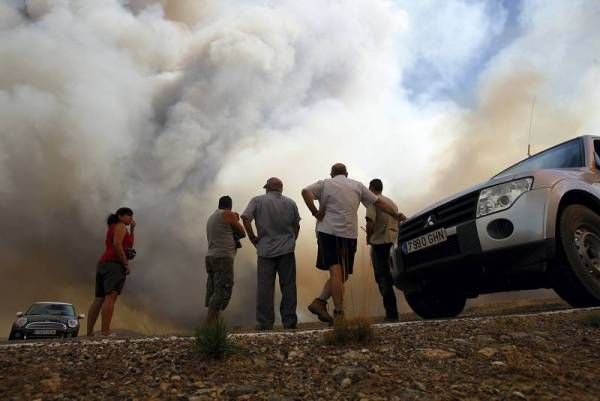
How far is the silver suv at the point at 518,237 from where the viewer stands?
4605mm

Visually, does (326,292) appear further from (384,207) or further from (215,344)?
(215,344)

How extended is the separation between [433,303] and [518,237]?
192cm

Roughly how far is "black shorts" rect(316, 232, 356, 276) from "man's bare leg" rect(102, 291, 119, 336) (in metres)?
2.51

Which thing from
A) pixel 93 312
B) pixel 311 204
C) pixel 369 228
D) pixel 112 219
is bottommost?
pixel 93 312

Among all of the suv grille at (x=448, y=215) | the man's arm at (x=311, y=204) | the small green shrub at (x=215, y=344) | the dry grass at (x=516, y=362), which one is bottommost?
the dry grass at (x=516, y=362)

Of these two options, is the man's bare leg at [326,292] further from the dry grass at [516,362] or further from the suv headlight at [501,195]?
the dry grass at [516,362]

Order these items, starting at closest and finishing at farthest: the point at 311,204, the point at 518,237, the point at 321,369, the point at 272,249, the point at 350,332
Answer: the point at 321,369 → the point at 350,332 → the point at 518,237 → the point at 311,204 → the point at 272,249

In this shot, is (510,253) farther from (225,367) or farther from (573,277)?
(225,367)

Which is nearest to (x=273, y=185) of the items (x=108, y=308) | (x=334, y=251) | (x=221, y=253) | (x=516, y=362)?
(x=221, y=253)

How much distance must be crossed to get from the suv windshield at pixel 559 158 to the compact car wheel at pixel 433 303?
67.7 inches

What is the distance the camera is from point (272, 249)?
19.3 ft

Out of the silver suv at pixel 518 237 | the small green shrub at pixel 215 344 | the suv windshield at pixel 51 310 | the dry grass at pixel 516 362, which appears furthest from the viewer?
the suv windshield at pixel 51 310

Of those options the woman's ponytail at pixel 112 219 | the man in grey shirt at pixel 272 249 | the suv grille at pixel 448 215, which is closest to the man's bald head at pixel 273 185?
the man in grey shirt at pixel 272 249

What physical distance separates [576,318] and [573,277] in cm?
72
